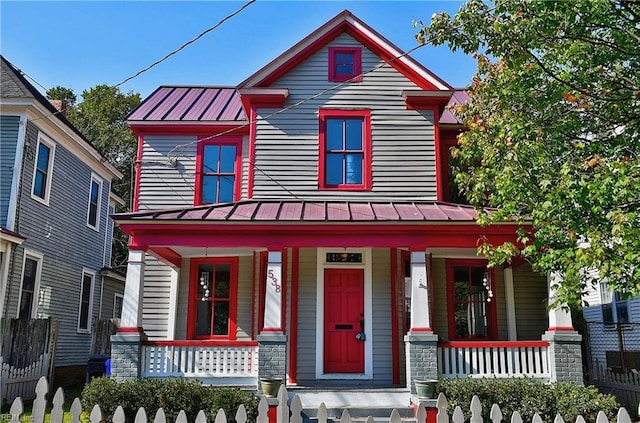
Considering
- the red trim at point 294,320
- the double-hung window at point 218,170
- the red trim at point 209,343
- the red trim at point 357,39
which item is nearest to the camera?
the red trim at point 209,343

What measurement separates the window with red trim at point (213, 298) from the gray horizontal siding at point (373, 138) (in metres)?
1.99

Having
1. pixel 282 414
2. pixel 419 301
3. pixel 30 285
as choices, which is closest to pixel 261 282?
pixel 419 301

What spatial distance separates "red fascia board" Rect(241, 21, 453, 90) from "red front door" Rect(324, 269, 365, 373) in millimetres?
4649

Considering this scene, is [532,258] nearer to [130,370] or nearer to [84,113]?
[130,370]

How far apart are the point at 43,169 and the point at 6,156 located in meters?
1.57

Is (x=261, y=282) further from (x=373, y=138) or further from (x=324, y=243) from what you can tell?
(x=373, y=138)

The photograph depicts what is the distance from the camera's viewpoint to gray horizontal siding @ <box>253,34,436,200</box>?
1258 cm

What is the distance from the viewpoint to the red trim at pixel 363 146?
1256 centimetres

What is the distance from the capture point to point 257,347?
10.5 m

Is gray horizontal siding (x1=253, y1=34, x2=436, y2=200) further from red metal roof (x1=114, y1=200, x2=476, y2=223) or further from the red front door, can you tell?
the red front door

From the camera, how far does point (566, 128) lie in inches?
330

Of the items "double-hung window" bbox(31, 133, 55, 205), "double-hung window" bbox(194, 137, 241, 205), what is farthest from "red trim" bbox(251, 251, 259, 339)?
"double-hung window" bbox(31, 133, 55, 205)

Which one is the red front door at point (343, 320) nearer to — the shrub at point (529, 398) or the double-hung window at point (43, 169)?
the shrub at point (529, 398)

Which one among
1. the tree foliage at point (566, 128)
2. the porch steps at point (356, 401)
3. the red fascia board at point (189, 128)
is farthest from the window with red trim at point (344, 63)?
the porch steps at point (356, 401)
